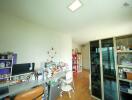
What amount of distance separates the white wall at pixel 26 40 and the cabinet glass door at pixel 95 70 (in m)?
1.60

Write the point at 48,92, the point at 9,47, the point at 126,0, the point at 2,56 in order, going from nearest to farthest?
the point at 126,0 < the point at 2,56 < the point at 48,92 < the point at 9,47

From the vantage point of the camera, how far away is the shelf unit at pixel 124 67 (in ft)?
6.64

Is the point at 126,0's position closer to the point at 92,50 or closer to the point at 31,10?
the point at 92,50

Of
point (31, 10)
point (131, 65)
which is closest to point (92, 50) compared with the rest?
point (131, 65)

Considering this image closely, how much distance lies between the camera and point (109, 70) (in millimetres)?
2363

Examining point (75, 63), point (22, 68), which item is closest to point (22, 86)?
point (22, 68)

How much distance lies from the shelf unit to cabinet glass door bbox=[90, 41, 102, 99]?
1.91ft

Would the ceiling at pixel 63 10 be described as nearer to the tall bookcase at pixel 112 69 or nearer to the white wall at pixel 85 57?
the tall bookcase at pixel 112 69

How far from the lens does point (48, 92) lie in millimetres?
2199

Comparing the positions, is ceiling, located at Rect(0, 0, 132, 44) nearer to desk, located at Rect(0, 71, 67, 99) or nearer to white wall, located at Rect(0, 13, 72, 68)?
white wall, located at Rect(0, 13, 72, 68)

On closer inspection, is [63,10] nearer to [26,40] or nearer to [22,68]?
[26,40]

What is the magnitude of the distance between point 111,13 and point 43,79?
249 centimetres

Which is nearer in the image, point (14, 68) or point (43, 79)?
point (14, 68)

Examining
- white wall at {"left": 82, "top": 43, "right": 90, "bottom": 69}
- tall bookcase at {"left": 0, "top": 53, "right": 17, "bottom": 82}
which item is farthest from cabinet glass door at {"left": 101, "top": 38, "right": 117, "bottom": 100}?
white wall at {"left": 82, "top": 43, "right": 90, "bottom": 69}
